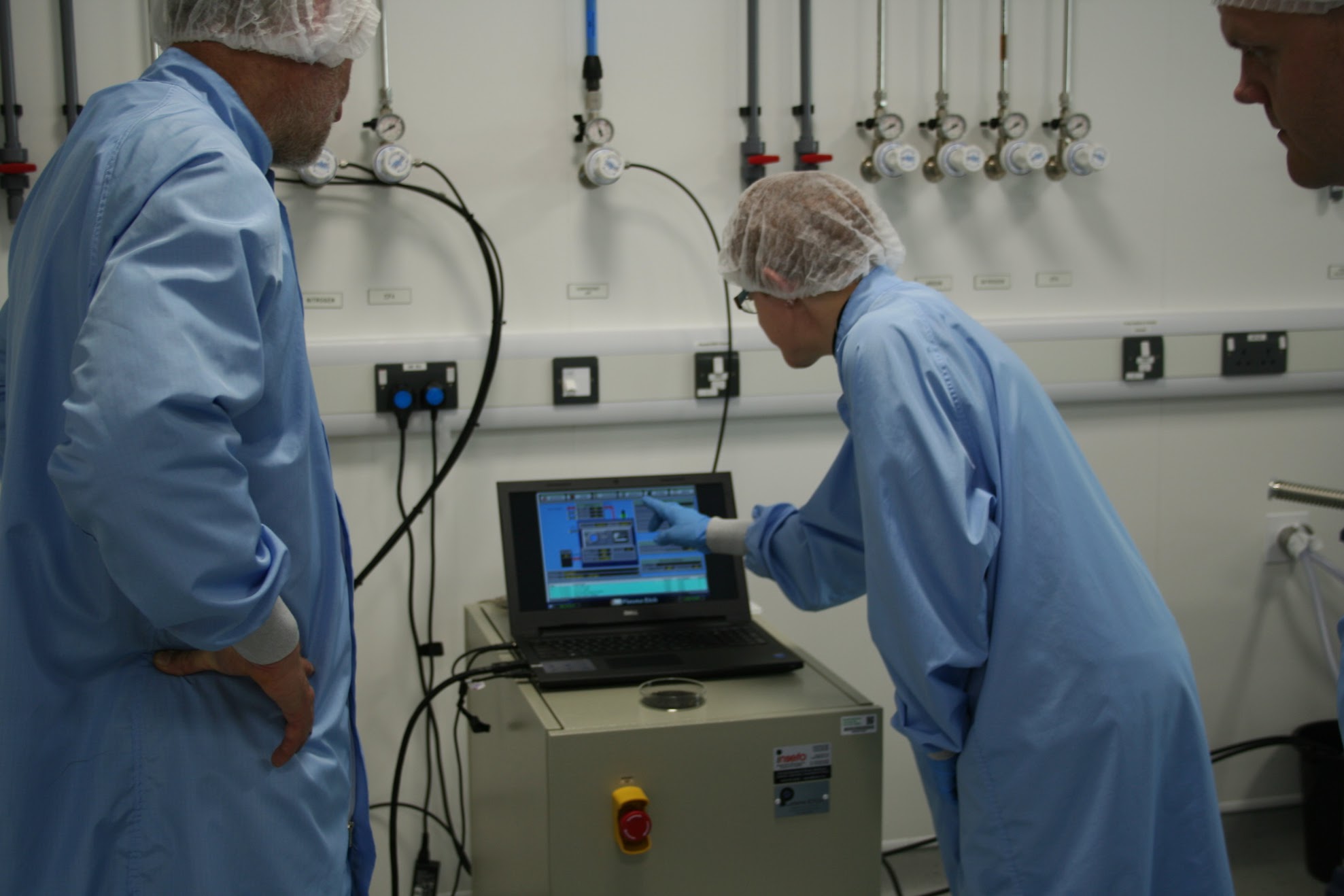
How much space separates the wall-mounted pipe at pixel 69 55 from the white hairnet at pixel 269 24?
0.99 m

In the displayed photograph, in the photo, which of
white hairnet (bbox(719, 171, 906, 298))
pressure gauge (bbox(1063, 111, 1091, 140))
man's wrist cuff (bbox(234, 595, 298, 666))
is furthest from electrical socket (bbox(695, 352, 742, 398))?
man's wrist cuff (bbox(234, 595, 298, 666))

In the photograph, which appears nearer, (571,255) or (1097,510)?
(1097,510)

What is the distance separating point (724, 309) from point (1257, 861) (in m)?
1.80

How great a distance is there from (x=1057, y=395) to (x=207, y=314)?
202 cm

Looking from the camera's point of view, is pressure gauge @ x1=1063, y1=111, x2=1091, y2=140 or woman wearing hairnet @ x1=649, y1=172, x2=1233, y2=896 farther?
pressure gauge @ x1=1063, y1=111, x2=1091, y2=140

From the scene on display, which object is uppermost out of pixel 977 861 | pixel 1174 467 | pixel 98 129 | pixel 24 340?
pixel 98 129

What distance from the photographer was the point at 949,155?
2400 mm

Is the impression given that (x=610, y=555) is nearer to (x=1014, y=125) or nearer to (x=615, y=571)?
(x=615, y=571)

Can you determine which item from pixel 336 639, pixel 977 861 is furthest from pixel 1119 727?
pixel 336 639

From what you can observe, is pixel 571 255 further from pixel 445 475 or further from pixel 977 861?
pixel 977 861

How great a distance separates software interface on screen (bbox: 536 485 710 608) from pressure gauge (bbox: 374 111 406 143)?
749 mm

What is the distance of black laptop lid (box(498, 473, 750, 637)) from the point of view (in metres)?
1.90

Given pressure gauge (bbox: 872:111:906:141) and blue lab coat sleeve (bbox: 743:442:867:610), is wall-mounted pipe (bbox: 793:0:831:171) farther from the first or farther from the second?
blue lab coat sleeve (bbox: 743:442:867:610)

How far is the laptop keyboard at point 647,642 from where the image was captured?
178 centimetres
